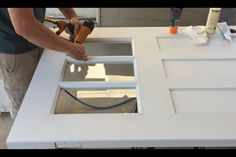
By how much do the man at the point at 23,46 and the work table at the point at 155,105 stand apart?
9 cm

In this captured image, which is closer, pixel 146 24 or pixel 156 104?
pixel 156 104

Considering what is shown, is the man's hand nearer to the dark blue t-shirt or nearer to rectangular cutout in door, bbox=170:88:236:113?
the dark blue t-shirt

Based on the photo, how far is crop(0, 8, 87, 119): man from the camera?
91cm

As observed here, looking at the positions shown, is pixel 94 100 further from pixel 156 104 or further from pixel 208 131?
pixel 208 131

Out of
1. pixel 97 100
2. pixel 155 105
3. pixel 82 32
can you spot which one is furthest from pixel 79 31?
pixel 155 105

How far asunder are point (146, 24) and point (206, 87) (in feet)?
3.64

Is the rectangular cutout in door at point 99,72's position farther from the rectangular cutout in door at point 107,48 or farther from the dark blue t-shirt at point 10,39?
the dark blue t-shirt at point 10,39

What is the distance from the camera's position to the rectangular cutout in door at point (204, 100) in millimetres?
910

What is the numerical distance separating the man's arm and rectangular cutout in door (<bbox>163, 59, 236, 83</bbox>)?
41 cm

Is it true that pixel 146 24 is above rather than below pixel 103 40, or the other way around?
below

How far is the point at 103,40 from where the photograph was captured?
1.31m

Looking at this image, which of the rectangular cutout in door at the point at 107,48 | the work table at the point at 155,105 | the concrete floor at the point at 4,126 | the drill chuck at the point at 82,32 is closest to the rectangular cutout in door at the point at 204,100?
the work table at the point at 155,105

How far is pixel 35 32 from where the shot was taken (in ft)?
2.99
